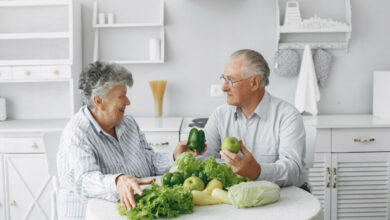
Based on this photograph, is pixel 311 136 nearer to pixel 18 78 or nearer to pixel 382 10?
pixel 382 10

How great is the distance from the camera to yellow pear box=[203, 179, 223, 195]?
172 cm

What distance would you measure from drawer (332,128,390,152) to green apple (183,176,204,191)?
1781 millimetres

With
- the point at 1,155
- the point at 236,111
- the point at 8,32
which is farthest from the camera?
the point at 8,32


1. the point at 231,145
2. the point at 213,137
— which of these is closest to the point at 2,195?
the point at 213,137

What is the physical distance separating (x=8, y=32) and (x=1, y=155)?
113cm

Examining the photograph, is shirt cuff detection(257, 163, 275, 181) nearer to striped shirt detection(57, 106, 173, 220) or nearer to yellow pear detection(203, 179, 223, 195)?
yellow pear detection(203, 179, 223, 195)

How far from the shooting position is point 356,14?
Answer: 373 cm

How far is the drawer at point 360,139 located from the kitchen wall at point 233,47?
568 mm

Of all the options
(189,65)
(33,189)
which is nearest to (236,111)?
(189,65)

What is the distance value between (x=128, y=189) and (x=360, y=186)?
2.29 m

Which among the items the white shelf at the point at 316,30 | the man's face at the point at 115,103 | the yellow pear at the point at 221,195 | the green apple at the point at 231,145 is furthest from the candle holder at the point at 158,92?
the yellow pear at the point at 221,195

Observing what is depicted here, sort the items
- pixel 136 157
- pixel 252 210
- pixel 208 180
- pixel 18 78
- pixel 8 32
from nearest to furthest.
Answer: pixel 252 210 < pixel 208 180 < pixel 136 157 < pixel 18 78 < pixel 8 32

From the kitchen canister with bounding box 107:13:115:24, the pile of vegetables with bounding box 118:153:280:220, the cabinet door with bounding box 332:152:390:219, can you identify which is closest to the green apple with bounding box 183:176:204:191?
the pile of vegetables with bounding box 118:153:280:220

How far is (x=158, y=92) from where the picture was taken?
12.1 ft
